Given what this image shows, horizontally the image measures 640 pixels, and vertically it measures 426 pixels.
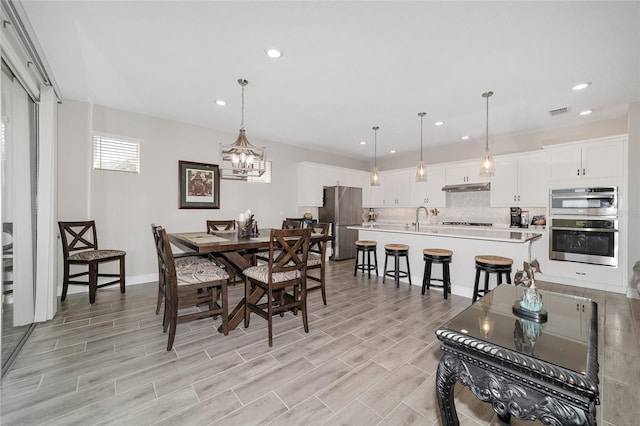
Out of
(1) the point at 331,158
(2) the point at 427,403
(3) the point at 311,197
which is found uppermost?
(1) the point at 331,158

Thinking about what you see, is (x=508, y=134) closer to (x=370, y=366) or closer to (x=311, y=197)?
(x=311, y=197)

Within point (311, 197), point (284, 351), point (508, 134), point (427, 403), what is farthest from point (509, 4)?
point (311, 197)

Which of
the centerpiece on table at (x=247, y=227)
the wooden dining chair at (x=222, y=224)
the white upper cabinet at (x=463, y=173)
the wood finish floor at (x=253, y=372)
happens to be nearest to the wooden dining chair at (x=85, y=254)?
the wood finish floor at (x=253, y=372)

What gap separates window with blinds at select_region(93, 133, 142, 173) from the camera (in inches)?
153

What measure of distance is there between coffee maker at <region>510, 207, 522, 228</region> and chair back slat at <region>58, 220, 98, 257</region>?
7.10 meters

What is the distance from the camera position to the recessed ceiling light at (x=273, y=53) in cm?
248

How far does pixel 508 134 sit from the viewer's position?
205 inches

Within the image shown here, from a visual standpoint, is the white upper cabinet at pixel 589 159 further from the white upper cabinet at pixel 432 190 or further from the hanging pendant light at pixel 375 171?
the hanging pendant light at pixel 375 171

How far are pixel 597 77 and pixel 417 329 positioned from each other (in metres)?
3.39

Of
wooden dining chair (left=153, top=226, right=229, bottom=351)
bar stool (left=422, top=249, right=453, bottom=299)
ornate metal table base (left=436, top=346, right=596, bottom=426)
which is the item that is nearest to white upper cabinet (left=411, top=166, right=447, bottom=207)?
bar stool (left=422, top=249, right=453, bottom=299)

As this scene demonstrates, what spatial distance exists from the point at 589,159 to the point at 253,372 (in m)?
5.50

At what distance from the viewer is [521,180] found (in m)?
5.01

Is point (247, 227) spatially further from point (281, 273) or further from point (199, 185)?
point (199, 185)

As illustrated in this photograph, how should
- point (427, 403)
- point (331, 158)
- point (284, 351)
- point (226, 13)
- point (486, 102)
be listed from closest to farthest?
1. point (427, 403)
2. point (226, 13)
3. point (284, 351)
4. point (486, 102)
5. point (331, 158)
